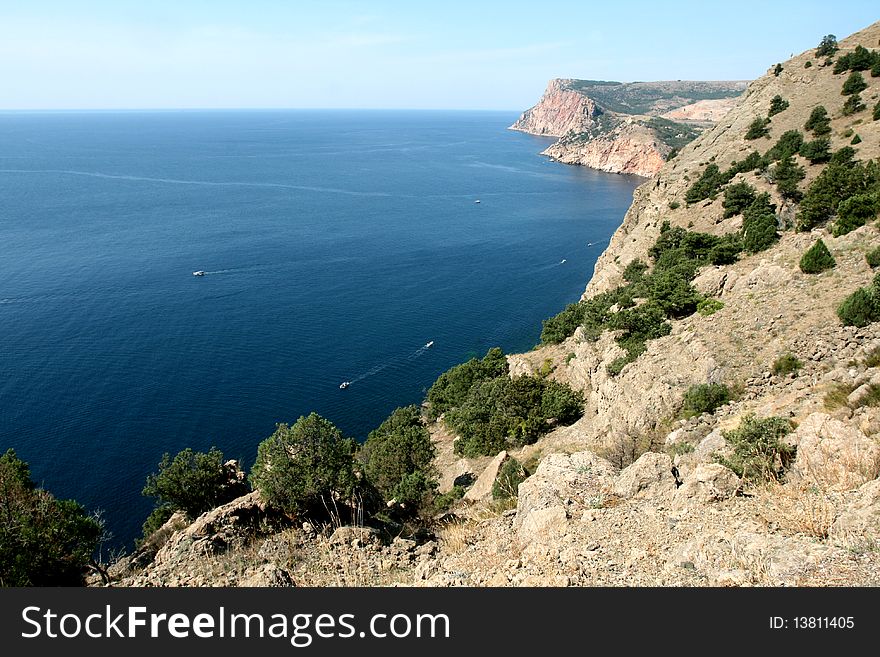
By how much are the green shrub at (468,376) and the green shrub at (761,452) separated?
37.7m

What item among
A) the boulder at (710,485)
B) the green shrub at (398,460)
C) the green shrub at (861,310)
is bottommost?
the green shrub at (398,460)

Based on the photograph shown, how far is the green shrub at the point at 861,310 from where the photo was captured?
65.8 ft

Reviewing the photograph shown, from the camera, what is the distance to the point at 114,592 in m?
7.93

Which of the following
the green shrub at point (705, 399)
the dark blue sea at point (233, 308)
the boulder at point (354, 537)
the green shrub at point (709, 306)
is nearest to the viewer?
the boulder at point (354, 537)

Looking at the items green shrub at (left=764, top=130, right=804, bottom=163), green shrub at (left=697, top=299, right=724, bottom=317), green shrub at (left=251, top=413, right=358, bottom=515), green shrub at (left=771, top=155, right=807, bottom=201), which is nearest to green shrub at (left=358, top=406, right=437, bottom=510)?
green shrub at (left=251, top=413, right=358, bottom=515)

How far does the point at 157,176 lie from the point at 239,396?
515 ft

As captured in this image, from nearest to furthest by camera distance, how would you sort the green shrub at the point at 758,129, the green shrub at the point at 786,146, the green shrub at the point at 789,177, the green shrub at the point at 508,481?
the green shrub at the point at 508,481 < the green shrub at the point at 789,177 < the green shrub at the point at 786,146 < the green shrub at the point at 758,129

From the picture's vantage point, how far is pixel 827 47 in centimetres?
6303

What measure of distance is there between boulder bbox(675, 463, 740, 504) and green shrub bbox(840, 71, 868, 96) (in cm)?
6135

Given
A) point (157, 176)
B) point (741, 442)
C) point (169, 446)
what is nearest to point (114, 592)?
point (741, 442)

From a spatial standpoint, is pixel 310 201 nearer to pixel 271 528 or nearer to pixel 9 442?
pixel 9 442

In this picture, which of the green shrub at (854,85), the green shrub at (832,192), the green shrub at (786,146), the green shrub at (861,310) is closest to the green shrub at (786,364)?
the green shrub at (861,310)

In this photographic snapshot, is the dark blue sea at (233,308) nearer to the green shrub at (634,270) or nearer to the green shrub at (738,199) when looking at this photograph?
the green shrub at (634,270)

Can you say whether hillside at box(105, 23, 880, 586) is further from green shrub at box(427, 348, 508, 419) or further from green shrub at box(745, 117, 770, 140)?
green shrub at box(745, 117, 770, 140)
